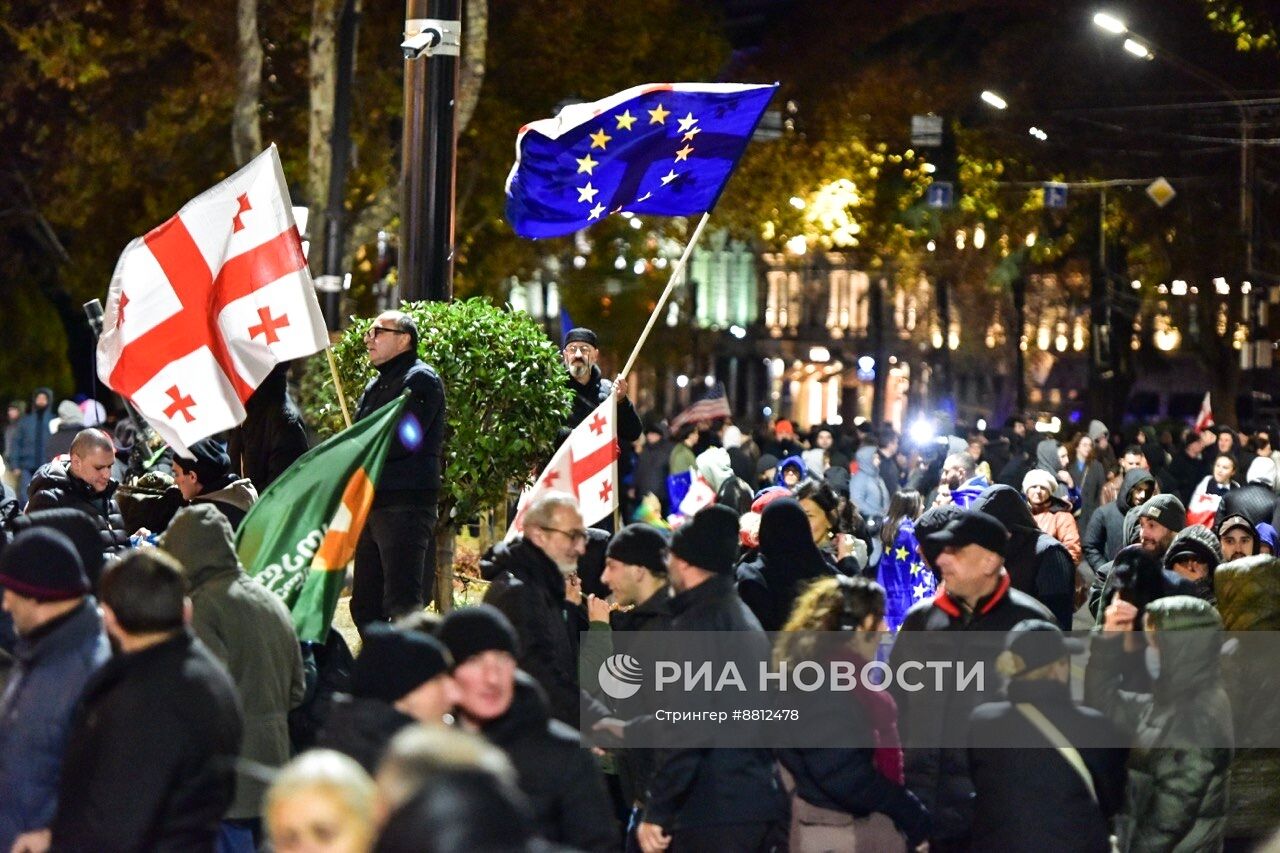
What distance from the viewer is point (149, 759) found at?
221 inches

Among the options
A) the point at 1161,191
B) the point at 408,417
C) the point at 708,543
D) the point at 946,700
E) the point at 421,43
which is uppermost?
the point at 1161,191

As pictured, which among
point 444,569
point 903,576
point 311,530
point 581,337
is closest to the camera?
point 311,530

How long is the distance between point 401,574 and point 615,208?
122 inches

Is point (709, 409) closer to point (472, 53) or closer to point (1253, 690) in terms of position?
point (472, 53)

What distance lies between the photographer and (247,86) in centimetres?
2612

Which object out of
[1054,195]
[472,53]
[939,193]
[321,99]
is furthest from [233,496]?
[939,193]

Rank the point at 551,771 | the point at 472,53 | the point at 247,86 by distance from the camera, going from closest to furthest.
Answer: the point at 551,771, the point at 472,53, the point at 247,86

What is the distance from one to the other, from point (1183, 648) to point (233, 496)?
4.63 meters

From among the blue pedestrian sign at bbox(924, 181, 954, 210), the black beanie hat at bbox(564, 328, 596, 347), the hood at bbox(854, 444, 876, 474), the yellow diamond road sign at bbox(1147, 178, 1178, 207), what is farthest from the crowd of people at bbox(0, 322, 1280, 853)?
the blue pedestrian sign at bbox(924, 181, 954, 210)

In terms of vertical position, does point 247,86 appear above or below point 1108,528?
above

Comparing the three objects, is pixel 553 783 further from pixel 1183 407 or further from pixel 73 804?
pixel 1183 407

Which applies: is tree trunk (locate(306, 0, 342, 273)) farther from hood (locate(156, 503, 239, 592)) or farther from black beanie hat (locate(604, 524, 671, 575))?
hood (locate(156, 503, 239, 592))

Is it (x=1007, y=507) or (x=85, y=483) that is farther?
(x=1007, y=507)

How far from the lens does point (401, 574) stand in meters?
10.9
